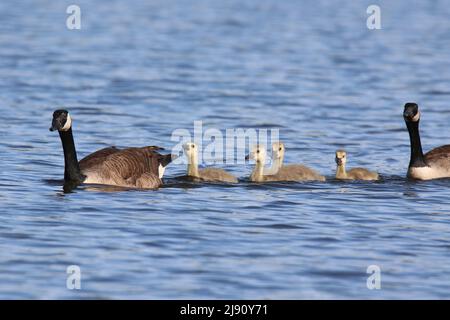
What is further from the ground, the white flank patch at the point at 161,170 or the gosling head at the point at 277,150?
the gosling head at the point at 277,150

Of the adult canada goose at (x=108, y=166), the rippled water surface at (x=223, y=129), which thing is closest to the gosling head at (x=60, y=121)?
the adult canada goose at (x=108, y=166)

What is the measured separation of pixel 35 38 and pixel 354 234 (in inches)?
976

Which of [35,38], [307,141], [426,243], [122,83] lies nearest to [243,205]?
[426,243]

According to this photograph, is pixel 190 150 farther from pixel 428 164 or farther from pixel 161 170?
pixel 428 164

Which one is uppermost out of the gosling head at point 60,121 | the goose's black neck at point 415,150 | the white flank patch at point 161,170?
the gosling head at point 60,121

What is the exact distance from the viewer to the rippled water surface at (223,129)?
39.9 feet

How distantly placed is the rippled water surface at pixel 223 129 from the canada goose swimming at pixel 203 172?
16cm

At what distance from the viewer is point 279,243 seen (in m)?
13.5

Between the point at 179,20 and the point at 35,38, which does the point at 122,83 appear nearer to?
the point at 35,38

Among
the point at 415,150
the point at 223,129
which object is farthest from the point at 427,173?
the point at 223,129

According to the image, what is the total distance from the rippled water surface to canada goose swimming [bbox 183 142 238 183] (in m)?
0.16

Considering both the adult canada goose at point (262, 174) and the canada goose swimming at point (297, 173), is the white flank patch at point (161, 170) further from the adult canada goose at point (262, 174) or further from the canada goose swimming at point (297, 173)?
the canada goose swimming at point (297, 173)

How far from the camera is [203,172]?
56.5 feet

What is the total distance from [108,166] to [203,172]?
5.20ft
